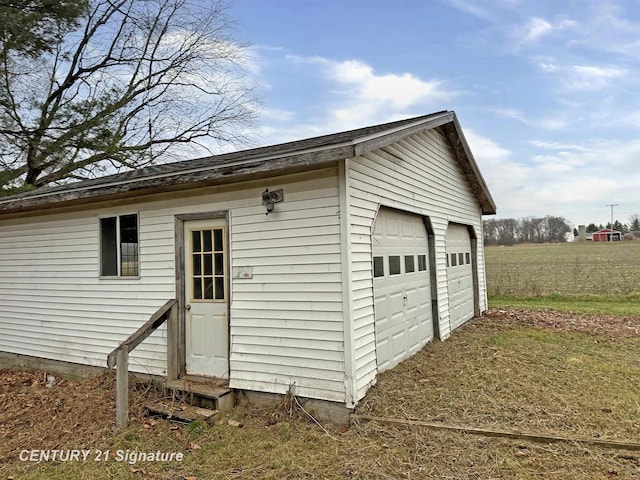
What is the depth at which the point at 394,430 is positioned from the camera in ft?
13.3

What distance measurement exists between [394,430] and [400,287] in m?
2.51

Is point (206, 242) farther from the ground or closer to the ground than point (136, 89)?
closer to the ground

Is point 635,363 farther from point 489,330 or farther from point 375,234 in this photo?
point 375,234

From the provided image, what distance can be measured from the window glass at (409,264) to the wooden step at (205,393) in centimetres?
324

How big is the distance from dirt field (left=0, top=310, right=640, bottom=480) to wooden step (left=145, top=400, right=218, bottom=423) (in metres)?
0.09

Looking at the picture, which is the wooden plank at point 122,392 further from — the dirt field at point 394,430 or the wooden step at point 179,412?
the wooden step at point 179,412

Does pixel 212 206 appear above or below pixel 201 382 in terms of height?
above

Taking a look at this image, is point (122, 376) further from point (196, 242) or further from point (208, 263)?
point (196, 242)

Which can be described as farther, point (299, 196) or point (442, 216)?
point (442, 216)

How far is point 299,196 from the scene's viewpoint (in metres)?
4.70

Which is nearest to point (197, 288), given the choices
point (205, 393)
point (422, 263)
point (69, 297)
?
point (205, 393)

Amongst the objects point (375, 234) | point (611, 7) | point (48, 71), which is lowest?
point (375, 234)

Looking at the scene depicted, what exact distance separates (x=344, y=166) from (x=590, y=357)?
529cm

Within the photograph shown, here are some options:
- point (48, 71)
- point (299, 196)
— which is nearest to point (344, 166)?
point (299, 196)
